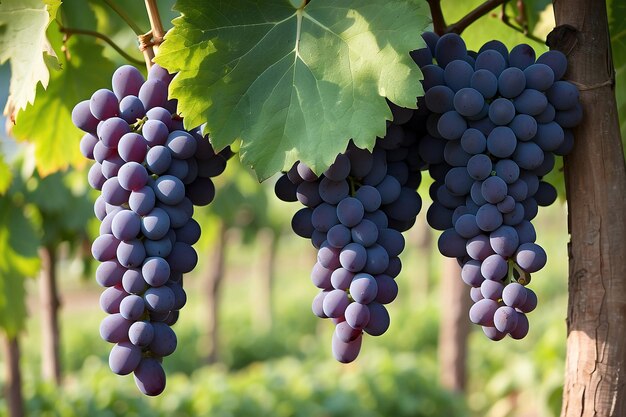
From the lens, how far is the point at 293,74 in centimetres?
95

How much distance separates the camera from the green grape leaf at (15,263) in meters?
2.56

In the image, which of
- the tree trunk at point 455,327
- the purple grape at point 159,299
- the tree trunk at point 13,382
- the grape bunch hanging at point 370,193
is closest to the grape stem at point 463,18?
the grape bunch hanging at point 370,193

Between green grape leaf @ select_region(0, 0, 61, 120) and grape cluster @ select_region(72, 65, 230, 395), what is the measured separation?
0.07 m

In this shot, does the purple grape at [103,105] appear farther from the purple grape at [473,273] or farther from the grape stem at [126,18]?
the purple grape at [473,273]

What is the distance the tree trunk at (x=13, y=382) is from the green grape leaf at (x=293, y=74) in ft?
7.84

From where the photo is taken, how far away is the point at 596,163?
995mm

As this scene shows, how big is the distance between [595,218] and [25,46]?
77cm

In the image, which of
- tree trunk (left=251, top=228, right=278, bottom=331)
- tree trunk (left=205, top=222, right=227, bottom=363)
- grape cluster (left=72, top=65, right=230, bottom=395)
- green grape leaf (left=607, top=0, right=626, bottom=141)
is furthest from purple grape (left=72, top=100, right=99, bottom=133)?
tree trunk (left=251, top=228, right=278, bottom=331)

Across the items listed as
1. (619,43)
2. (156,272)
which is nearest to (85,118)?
(156,272)

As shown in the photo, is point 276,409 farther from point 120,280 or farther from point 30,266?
point 120,280

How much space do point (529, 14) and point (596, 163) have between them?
0.65 metres

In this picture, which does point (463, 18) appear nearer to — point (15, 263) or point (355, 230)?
point (355, 230)

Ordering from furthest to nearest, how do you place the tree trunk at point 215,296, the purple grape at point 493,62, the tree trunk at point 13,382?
the tree trunk at point 215,296 < the tree trunk at point 13,382 < the purple grape at point 493,62

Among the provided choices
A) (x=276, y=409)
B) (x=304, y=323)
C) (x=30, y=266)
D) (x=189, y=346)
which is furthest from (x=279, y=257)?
(x=30, y=266)
